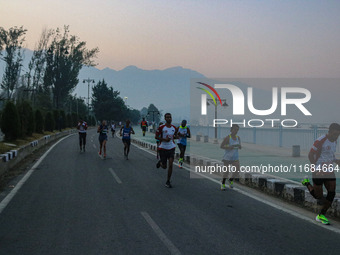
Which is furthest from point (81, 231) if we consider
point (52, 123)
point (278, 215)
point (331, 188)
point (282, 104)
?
point (52, 123)

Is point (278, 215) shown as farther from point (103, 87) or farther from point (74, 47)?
point (103, 87)

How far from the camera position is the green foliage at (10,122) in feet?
68.1

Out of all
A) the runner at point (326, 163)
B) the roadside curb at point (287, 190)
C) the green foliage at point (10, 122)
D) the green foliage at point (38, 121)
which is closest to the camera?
the runner at point (326, 163)

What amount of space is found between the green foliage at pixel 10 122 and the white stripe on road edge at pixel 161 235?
16513mm

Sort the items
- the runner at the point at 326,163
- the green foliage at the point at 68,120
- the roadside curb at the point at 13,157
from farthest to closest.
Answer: the green foliage at the point at 68,120 < the roadside curb at the point at 13,157 < the runner at the point at 326,163

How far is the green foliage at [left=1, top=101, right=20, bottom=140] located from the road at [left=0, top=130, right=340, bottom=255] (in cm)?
1199

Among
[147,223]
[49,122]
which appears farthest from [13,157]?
[49,122]

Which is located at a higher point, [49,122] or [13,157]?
[49,122]

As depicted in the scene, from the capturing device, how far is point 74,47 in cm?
6322

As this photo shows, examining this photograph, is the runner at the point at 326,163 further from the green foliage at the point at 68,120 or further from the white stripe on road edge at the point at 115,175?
the green foliage at the point at 68,120

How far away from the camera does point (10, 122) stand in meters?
20.8

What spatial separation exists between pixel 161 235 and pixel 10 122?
1787cm

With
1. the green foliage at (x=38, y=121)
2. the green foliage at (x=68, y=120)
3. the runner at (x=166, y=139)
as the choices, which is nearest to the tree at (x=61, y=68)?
the green foliage at (x=68, y=120)

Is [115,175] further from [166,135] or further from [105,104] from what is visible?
[105,104]
